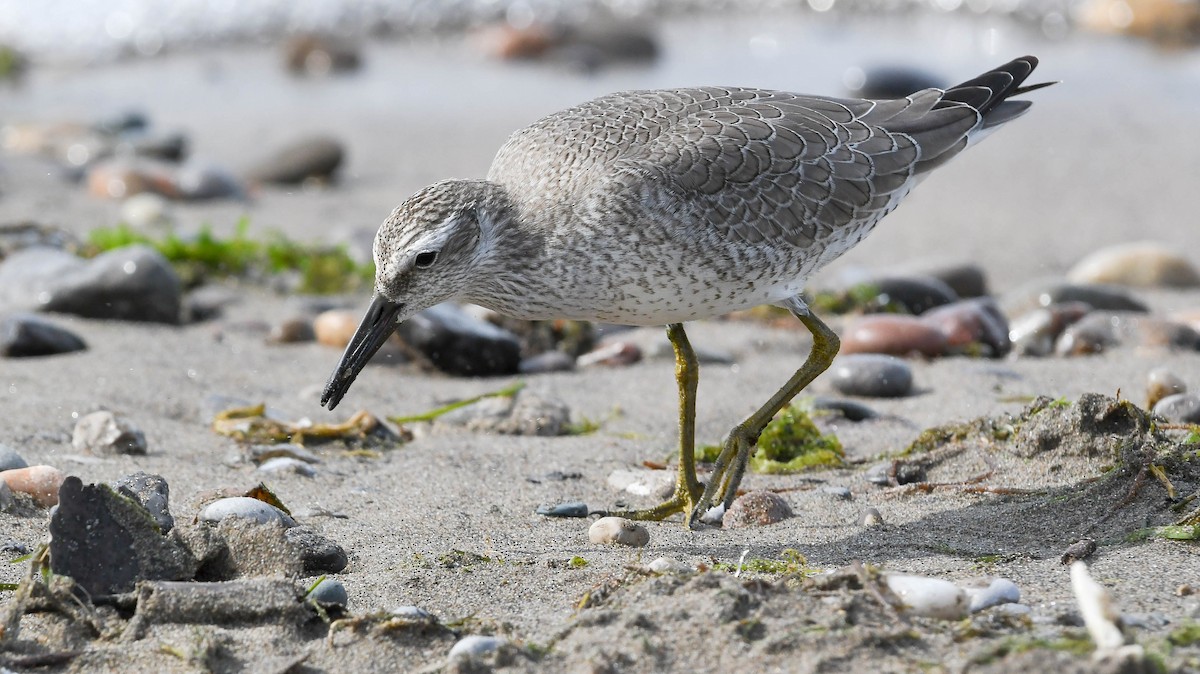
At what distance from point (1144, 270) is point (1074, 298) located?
1.06 meters

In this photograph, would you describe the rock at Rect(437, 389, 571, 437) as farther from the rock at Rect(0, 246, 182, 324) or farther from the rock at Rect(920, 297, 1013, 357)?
the rock at Rect(920, 297, 1013, 357)

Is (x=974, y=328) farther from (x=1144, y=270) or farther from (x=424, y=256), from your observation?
(x=424, y=256)

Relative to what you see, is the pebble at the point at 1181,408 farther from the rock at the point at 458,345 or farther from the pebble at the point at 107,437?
the pebble at the point at 107,437

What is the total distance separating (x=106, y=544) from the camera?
434 centimetres

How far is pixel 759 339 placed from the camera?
8383 millimetres

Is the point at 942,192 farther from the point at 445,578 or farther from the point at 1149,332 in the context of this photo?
the point at 445,578

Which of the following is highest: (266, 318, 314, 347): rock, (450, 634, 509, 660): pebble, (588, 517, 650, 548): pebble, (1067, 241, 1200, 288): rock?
(450, 634, 509, 660): pebble

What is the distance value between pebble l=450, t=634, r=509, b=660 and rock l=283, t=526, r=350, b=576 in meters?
0.92

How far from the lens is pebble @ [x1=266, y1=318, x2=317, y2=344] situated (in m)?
8.12

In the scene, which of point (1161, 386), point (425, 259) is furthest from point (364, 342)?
point (1161, 386)

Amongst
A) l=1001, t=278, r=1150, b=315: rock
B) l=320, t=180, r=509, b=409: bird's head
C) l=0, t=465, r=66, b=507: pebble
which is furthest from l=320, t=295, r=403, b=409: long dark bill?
l=1001, t=278, r=1150, b=315: rock

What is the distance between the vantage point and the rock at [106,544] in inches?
168

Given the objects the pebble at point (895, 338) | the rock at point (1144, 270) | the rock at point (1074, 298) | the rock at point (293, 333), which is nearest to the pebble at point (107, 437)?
the rock at point (293, 333)

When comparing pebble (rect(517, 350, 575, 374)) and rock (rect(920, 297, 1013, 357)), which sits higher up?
rock (rect(920, 297, 1013, 357))
